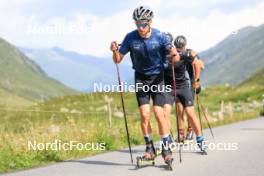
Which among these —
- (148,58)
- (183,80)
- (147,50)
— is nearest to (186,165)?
(148,58)

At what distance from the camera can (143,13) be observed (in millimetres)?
8672

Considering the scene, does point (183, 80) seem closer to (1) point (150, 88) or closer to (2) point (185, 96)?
(2) point (185, 96)

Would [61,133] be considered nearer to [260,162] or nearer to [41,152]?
[41,152]

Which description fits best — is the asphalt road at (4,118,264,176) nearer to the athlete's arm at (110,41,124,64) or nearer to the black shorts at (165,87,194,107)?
the black shorts at (165,87,194,107)

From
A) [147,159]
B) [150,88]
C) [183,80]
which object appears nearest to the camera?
[147,159]

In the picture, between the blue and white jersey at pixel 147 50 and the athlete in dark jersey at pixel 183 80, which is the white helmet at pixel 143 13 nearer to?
the blue and white jersey at pixel 147 50

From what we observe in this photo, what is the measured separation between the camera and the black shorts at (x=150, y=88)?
29.5 ft

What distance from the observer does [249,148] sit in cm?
1132

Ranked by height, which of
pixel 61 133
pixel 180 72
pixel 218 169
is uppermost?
pixel 180 72

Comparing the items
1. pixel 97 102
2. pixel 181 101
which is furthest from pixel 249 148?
pixel 97 102

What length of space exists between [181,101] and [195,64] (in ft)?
3.41

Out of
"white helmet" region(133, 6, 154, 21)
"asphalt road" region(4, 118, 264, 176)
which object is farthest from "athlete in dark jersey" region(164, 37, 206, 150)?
"white helmet" region(133, 6, 154, 21)

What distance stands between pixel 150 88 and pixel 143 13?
1173mm

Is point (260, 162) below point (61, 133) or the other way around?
below
